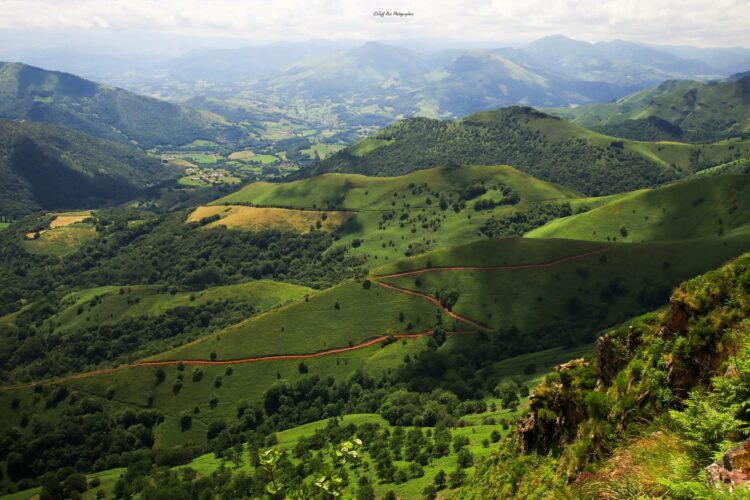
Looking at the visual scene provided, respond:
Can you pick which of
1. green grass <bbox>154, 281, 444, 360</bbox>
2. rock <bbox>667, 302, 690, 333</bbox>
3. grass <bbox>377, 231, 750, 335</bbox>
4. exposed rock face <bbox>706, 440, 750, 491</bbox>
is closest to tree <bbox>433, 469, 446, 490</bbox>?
rock <bbox>667, 302, 690, 333</bbox>

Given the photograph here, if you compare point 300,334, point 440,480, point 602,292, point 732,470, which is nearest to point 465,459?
point 440,480

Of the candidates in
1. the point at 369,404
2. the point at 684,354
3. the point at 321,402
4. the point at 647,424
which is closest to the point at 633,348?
the point at 684,354

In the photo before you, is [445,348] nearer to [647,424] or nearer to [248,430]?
[248,430]

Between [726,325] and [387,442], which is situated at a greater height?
[726,325]

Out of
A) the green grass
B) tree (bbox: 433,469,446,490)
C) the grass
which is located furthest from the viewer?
the green grass

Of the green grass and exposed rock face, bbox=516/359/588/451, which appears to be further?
the green grass

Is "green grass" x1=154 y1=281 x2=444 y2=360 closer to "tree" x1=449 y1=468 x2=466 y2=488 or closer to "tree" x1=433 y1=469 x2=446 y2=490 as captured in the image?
"tree" x1=433 y1=469 x2=446 y2=490
